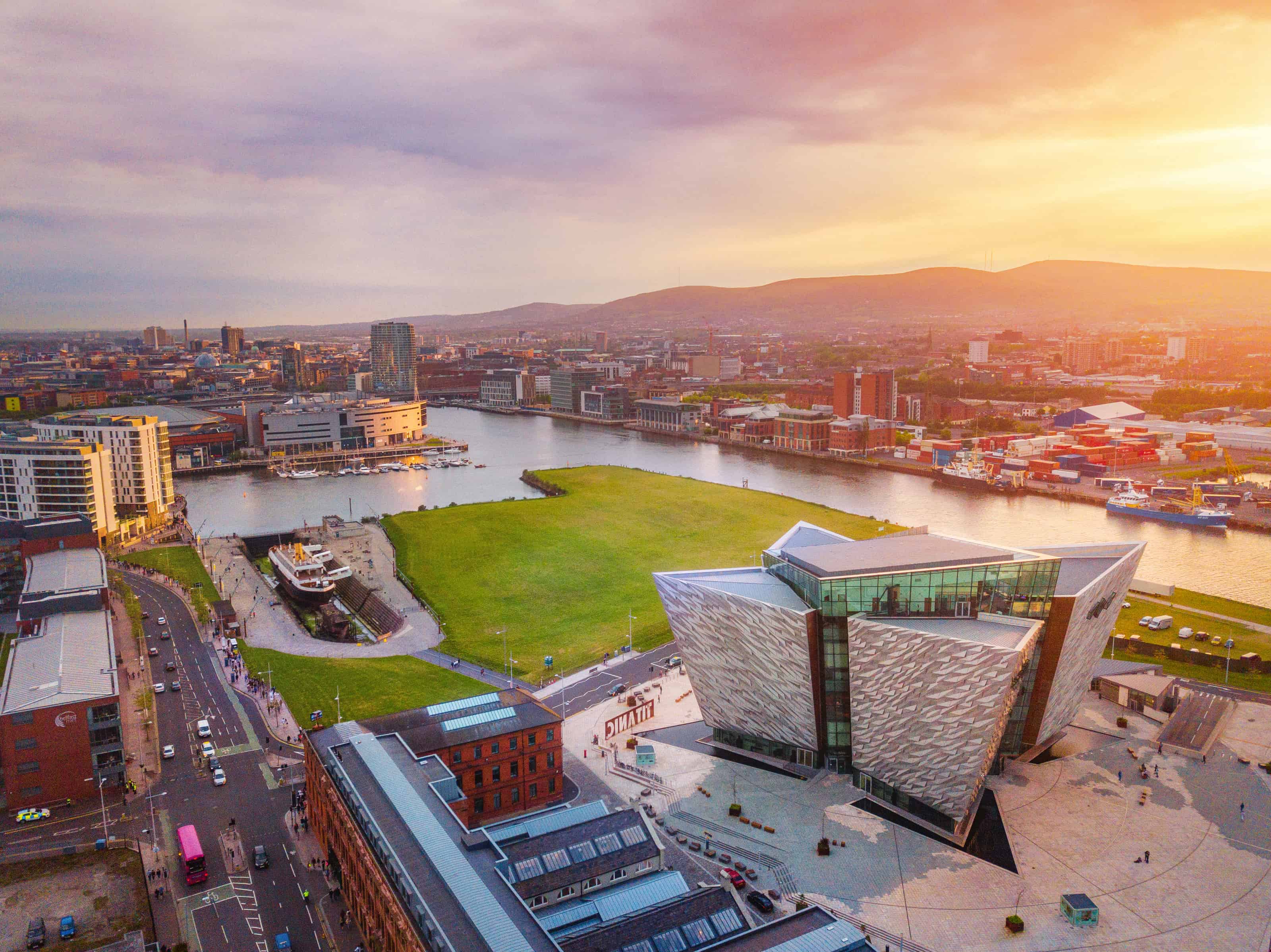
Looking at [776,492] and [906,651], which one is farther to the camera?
[776,492]

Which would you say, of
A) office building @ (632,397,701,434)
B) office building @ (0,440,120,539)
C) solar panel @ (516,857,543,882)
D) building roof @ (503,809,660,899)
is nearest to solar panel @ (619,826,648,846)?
building roof @ (503,809,660,899)

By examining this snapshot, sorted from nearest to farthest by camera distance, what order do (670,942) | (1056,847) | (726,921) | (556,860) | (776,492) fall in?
(670,942)
(726,921)
(556,860)
(1056,847)
(776,492)

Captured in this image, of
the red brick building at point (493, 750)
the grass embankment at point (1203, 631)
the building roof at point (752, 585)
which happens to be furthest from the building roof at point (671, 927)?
the grass embankment at point (1203, 631)

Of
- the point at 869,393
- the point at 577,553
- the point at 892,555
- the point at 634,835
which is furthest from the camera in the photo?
the point at 869,393

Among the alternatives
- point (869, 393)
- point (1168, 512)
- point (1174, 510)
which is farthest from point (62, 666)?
point (869, 393)

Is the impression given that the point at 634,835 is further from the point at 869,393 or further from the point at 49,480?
the point at 869,393

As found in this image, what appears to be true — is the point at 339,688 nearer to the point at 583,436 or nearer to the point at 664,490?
the point at 664,490

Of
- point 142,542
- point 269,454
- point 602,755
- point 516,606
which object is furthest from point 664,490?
point 269,454
